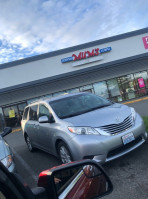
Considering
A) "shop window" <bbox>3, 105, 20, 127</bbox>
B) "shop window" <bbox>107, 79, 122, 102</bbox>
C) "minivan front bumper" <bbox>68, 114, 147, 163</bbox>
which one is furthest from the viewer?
"shop window" <bbox>107, 79, 122, 102</bbox>

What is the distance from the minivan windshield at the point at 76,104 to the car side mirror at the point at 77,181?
113 inches

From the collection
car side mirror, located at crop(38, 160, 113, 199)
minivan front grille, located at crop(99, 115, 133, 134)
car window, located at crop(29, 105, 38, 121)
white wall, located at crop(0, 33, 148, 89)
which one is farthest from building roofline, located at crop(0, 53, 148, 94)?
car side mirror, located at crop(38, 160, 113, 199)

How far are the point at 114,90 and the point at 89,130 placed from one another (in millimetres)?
15618

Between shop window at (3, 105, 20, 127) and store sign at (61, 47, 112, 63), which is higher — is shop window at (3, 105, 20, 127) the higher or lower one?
the lower one

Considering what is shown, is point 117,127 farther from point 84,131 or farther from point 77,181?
point 77,181

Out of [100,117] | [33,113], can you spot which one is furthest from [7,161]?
[33,113]

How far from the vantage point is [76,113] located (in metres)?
4.33

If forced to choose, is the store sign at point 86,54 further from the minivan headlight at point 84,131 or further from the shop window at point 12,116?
the minivan headlight at point 84,131

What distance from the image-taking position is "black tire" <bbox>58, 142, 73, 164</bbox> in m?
3.75

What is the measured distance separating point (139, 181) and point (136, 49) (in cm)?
1722

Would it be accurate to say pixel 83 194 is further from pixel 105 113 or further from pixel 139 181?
pixel 105 113

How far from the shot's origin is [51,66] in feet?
57.9

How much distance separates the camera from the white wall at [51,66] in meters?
17.5

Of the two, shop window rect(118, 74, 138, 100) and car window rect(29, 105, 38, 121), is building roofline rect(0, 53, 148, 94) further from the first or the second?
car window rect(29, 105, 38, 121)
